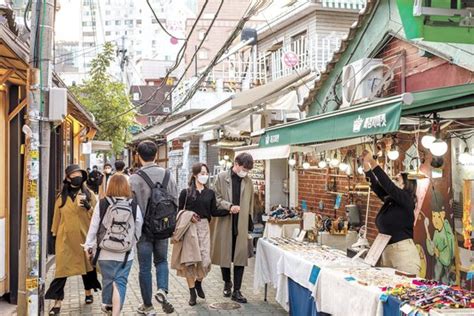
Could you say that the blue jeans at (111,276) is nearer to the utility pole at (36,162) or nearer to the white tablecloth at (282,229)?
the utility pole at (36,162)

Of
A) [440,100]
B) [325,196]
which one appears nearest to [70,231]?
[440,100]

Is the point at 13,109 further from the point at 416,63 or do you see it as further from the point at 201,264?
the point at 416,63

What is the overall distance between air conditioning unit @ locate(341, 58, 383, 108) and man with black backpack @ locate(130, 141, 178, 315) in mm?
4115

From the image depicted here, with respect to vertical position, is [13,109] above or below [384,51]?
below

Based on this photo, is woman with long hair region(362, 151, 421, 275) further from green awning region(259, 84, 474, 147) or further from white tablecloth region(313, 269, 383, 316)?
white tablecloth region(313, 269, 383, 316)

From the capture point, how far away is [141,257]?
7227 millimetres

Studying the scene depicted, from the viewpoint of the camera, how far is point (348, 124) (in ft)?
20.3

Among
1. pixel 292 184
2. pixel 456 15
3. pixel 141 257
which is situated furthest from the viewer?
pixel 292 184

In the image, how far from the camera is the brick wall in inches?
394

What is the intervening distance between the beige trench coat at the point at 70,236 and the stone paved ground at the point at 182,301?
2.24 ft

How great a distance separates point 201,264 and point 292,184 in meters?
6.66

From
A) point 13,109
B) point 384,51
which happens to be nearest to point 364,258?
point 384,51

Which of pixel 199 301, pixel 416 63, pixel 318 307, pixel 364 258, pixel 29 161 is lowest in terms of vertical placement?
pixel 199 301

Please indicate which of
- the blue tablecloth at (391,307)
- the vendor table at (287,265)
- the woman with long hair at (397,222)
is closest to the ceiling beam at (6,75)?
the vendor table at (287,265)
